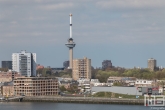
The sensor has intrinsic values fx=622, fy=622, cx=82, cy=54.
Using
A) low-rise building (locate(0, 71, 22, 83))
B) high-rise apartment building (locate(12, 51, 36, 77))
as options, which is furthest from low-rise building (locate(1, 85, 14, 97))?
high-rise apartment building (locate(12, 51, 36, 77))

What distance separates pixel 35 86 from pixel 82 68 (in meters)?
25.5

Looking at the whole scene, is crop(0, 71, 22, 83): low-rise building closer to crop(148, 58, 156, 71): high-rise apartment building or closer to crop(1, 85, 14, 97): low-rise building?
crop(1, 85, 14, 97): low-rise building

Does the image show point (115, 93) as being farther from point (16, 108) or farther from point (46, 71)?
point (46, 71)

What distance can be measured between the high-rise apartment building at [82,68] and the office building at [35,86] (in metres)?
23.2

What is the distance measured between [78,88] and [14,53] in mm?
22795

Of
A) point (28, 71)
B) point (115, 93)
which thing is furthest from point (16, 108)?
point (28, 71)

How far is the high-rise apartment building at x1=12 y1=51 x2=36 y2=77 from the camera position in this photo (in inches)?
3403

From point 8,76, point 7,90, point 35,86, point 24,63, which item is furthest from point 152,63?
point 35,86

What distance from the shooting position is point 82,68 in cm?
8288

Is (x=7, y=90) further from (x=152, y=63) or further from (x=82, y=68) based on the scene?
(x=152, y=63)

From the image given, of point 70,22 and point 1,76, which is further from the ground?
point 70,22

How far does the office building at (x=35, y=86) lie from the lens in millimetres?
57500

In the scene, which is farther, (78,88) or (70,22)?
(70,22)

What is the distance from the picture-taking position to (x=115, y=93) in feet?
179
